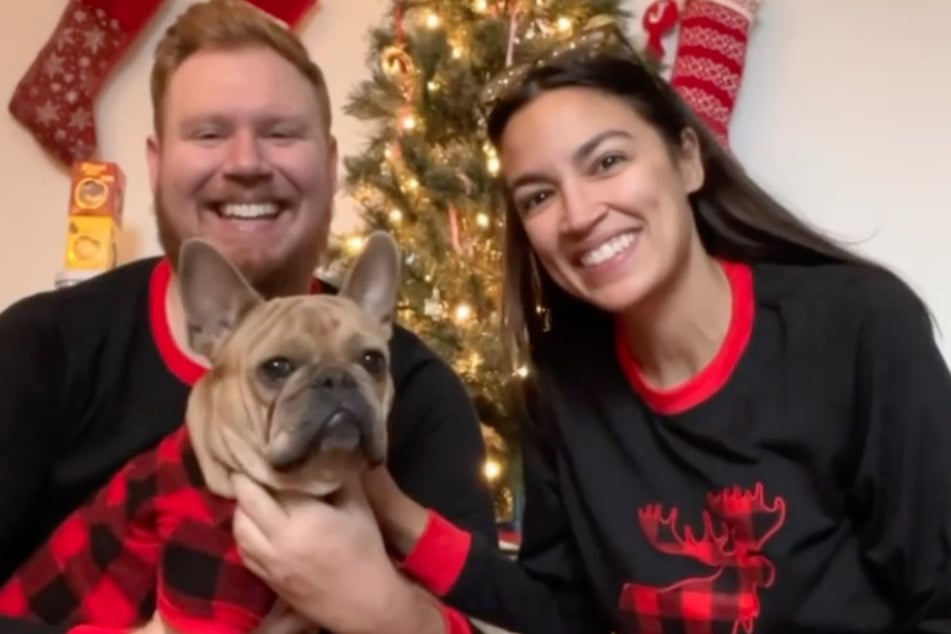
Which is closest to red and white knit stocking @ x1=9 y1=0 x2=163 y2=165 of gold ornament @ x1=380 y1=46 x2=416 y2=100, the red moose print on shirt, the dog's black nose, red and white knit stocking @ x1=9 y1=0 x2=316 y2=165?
red and white knit stocking @ x1=9 y1=0 x2=316 y2=165

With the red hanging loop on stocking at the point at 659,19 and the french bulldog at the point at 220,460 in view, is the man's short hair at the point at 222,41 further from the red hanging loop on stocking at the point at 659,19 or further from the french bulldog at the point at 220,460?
the red hanging loop on stocking at the point at 659,19

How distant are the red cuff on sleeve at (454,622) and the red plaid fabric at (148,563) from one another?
0.21 m

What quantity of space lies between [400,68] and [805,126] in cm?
105

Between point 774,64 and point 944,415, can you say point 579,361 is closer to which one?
point 944,415

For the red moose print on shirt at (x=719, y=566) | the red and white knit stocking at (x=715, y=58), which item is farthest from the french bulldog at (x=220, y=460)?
the red and white knit stocking at (x=715, y=58)

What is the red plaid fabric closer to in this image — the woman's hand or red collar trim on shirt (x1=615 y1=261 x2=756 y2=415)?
the woman's hand

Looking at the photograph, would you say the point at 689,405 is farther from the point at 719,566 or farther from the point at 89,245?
the point at 89,245

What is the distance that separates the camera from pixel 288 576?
1391mm

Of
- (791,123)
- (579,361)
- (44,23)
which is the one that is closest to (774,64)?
(791,123)

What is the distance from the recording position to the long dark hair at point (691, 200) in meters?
1.54

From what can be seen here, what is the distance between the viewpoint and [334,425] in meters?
1.39

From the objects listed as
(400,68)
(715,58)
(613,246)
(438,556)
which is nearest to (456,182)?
(400,68)

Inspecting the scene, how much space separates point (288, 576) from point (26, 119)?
2.13 metres

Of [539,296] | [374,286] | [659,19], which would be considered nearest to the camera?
[374,286]
